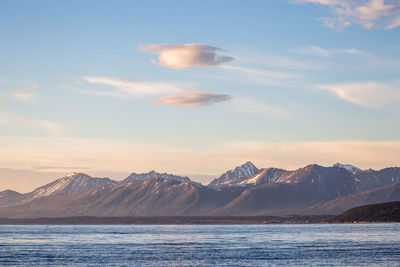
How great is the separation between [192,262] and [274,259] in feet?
47.3

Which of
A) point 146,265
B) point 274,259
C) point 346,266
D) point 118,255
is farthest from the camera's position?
point 118,255

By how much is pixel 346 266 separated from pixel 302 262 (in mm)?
8940

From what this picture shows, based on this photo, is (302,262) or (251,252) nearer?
(302,262)

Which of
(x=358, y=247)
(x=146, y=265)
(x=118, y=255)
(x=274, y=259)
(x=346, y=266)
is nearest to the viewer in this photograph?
(x=346, y=266)

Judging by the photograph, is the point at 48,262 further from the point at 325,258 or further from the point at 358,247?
the point at 358,247

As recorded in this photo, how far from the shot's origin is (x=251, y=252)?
123 m

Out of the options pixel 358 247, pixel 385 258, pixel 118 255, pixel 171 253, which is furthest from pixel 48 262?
pixel 358 247

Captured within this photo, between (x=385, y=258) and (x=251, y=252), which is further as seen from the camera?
(x=251, y=252)

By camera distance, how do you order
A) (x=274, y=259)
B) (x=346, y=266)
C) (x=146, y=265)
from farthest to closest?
(x=274, y=259) → (x=146, y=265) → (x=346, y=266)

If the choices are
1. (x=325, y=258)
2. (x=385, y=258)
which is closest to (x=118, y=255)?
(x=325, y=258)

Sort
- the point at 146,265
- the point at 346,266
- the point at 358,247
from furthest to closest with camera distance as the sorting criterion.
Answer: the point at 358,247 → the point at 146,265 → the point at 346,266

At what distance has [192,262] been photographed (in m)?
103

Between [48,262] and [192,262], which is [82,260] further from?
[192,262]

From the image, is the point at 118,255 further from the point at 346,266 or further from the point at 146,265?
the point at 346,266
